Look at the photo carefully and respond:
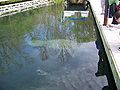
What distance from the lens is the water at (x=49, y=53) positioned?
1062 cm

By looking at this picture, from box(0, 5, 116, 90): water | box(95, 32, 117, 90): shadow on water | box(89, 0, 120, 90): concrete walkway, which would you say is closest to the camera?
box(89, 0, 120, 90): concrete walkway

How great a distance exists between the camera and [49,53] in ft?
44.8

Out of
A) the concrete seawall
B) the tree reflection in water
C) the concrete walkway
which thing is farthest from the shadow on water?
the concrete seawall

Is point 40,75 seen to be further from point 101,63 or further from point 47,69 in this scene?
point 101,63

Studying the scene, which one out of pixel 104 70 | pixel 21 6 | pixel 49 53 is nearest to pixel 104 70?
pixel 104 70

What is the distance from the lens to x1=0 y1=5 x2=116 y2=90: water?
34.9 feet

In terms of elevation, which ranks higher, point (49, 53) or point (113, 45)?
point (113, 45)

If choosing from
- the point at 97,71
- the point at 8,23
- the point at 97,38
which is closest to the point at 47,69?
the point at 97,71

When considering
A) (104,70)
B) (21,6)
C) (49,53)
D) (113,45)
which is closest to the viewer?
(113,45)

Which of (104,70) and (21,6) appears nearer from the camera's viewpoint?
(104,70)

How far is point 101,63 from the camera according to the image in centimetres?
1237

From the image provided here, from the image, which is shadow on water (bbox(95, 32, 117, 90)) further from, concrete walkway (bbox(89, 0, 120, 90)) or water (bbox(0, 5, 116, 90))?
concrete walkway (bbox(89, 0, 120, 90))

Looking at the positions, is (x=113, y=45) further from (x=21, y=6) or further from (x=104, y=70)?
(x=21, y=6)

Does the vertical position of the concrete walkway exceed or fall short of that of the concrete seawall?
it exceeds it
